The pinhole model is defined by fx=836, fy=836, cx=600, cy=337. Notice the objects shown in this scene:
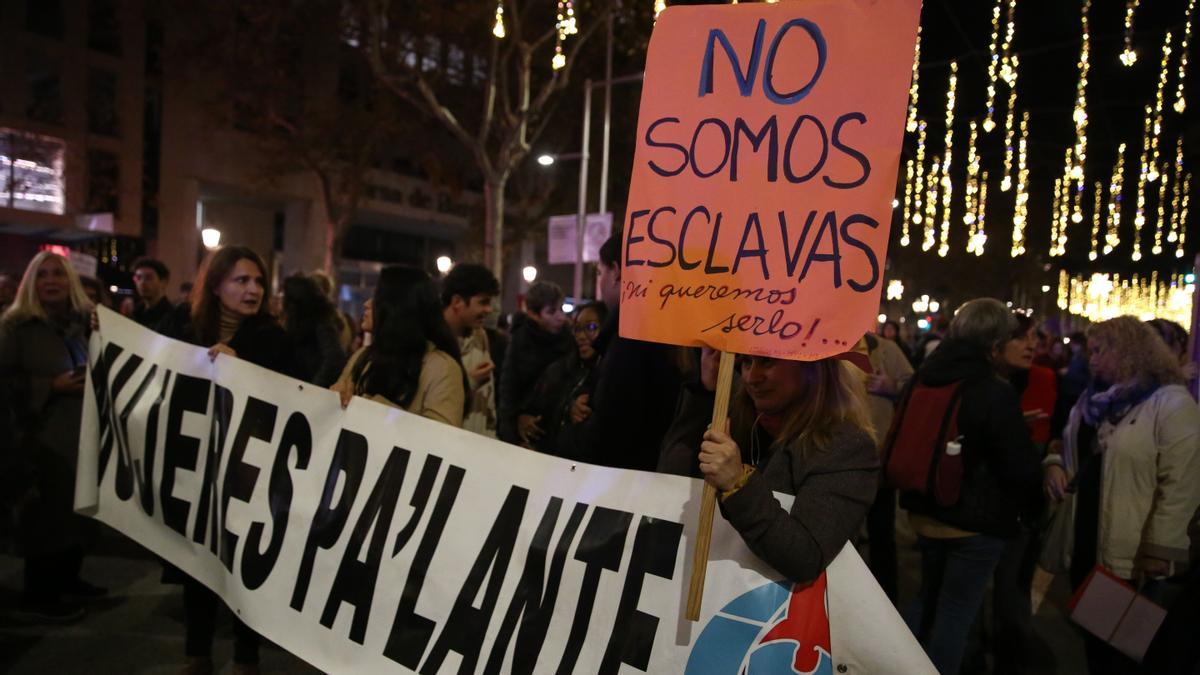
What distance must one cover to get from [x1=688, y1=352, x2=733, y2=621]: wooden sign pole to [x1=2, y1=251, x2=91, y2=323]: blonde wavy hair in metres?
4.10

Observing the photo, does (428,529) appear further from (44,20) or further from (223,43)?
(44,20)

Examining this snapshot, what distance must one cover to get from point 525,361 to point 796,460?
3.99 meters

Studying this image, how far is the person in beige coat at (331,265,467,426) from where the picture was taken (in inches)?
137

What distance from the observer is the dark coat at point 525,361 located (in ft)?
19.4

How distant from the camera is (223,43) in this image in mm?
23203

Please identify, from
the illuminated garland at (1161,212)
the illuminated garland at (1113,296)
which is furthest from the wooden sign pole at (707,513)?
the illuminated garland at (1113,296)

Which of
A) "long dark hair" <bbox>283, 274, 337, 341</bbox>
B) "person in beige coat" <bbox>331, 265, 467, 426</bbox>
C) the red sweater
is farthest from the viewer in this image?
the red sweater

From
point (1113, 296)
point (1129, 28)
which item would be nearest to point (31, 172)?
point (1129, 28)

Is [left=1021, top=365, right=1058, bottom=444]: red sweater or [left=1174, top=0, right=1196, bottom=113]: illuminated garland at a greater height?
[left=1174, top=0, right=1196, bottom=113]: illuminated garland

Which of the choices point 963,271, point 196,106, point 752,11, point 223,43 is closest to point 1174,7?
point 752,11

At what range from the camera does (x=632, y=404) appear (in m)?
2.95

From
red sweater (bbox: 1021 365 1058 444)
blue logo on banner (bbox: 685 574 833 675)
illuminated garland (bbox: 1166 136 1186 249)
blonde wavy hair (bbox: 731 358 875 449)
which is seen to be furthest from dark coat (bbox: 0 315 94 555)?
illuminated garland (bbox: 1166 136 1186 249)

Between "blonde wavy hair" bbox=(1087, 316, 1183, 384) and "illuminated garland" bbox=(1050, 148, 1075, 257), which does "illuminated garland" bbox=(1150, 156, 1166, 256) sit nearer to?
"illuminated garland" bbox=(1050, 148, 1075, 257)

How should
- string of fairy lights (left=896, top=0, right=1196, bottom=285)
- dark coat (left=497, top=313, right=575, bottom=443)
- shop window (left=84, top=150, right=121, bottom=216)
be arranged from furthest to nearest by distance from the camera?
shop window (left=84, top=150, right=121, bottom=216) < string of fairy lights (left=896, top=0, right=1196, bottom=285) < dark coat (left=497, top=313, right=575, bottom=443)
